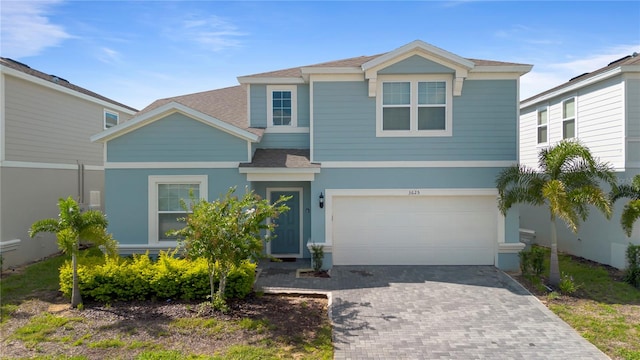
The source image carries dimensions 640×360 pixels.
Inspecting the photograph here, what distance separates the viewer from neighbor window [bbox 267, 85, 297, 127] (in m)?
12.3

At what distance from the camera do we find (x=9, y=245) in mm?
11500

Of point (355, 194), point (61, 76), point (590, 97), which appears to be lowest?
point (355, 194)

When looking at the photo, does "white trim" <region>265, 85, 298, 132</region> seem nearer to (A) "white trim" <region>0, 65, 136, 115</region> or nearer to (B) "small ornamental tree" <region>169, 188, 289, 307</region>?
(B) "small ornamental tree" <region>169, 188, 289, 307</region>

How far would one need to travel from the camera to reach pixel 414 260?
11523 millimetres

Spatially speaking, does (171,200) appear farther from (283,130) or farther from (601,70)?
(601,70)

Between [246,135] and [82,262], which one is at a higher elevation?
[246,135]

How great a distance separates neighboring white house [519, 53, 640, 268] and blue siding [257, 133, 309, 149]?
9.09 meters

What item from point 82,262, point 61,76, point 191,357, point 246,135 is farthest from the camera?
point 61,76

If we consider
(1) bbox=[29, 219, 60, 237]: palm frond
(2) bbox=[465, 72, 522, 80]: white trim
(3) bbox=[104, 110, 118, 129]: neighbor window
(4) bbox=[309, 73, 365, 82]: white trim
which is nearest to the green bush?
(2) bbox=[465, 72, 522, 80]: white trim

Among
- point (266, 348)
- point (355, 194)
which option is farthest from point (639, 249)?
point (266, 348)

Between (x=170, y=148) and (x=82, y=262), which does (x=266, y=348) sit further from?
Answer: (x=170, y=148)

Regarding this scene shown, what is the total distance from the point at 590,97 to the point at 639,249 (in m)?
5.02

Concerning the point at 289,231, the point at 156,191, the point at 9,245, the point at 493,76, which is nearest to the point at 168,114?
the point at 156,191

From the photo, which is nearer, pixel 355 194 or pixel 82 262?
pixel 82 262
